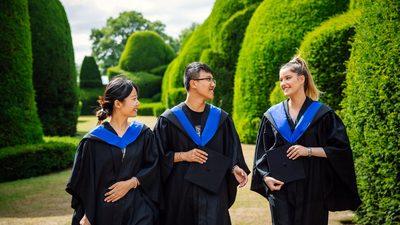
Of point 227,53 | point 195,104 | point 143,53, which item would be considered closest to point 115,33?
point 143,53

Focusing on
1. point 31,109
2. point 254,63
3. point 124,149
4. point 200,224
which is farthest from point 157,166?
point 254,63

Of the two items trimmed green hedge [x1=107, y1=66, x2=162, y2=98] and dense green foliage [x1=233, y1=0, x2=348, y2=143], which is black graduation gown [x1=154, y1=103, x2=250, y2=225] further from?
trimmed green hedge [x1=107, y1=66, x2=162, y2=98]

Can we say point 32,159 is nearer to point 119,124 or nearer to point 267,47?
point 267,47

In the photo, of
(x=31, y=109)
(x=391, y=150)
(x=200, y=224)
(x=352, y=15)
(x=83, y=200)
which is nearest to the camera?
(x=83, y=200)

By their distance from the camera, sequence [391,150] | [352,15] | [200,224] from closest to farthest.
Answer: [200,224], [391,150], [352,15]

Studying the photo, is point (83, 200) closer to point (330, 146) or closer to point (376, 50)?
point (330, 146)

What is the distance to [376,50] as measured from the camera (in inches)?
217

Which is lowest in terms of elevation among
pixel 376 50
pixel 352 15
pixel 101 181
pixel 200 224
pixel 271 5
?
pixel 200 224

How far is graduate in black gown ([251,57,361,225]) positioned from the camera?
4.14m

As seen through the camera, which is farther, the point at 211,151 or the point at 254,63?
the point at 254,63

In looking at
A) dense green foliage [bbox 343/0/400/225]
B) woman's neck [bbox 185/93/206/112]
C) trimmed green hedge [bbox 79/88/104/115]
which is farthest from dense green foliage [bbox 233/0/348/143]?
trimmed green hedge [bbox 79/88/104/115]

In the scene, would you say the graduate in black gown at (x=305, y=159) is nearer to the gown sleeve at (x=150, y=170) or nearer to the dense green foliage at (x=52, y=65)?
the gown sleeve at (x=150, y=170)

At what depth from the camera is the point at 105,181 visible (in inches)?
153

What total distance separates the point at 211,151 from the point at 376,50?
238 cm
